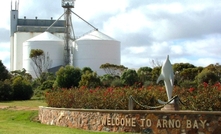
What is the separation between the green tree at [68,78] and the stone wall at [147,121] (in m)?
35.7

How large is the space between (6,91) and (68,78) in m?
13.4

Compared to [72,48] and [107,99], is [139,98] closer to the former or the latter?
[107,99]

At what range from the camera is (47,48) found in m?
85.8

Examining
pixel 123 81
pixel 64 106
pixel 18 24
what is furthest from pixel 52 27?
pixel 64 106

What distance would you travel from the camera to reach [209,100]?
16.5 metres

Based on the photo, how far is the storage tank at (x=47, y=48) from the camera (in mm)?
85375

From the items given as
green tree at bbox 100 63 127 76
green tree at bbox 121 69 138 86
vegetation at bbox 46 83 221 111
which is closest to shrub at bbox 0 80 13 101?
green tree at bbox 121 69 138 86

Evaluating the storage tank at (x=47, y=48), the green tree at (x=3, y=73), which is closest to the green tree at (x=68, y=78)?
the green tree at (x=3, y=73)

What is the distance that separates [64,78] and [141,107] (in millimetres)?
37466

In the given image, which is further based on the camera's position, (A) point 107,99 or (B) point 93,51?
(B) point 93,51

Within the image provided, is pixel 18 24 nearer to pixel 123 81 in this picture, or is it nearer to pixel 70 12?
pixel 70 12

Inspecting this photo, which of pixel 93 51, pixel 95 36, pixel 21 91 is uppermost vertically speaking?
pixel 95 36

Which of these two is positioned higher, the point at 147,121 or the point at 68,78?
the point at 68,78

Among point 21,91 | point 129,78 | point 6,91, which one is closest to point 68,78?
point 129,78
